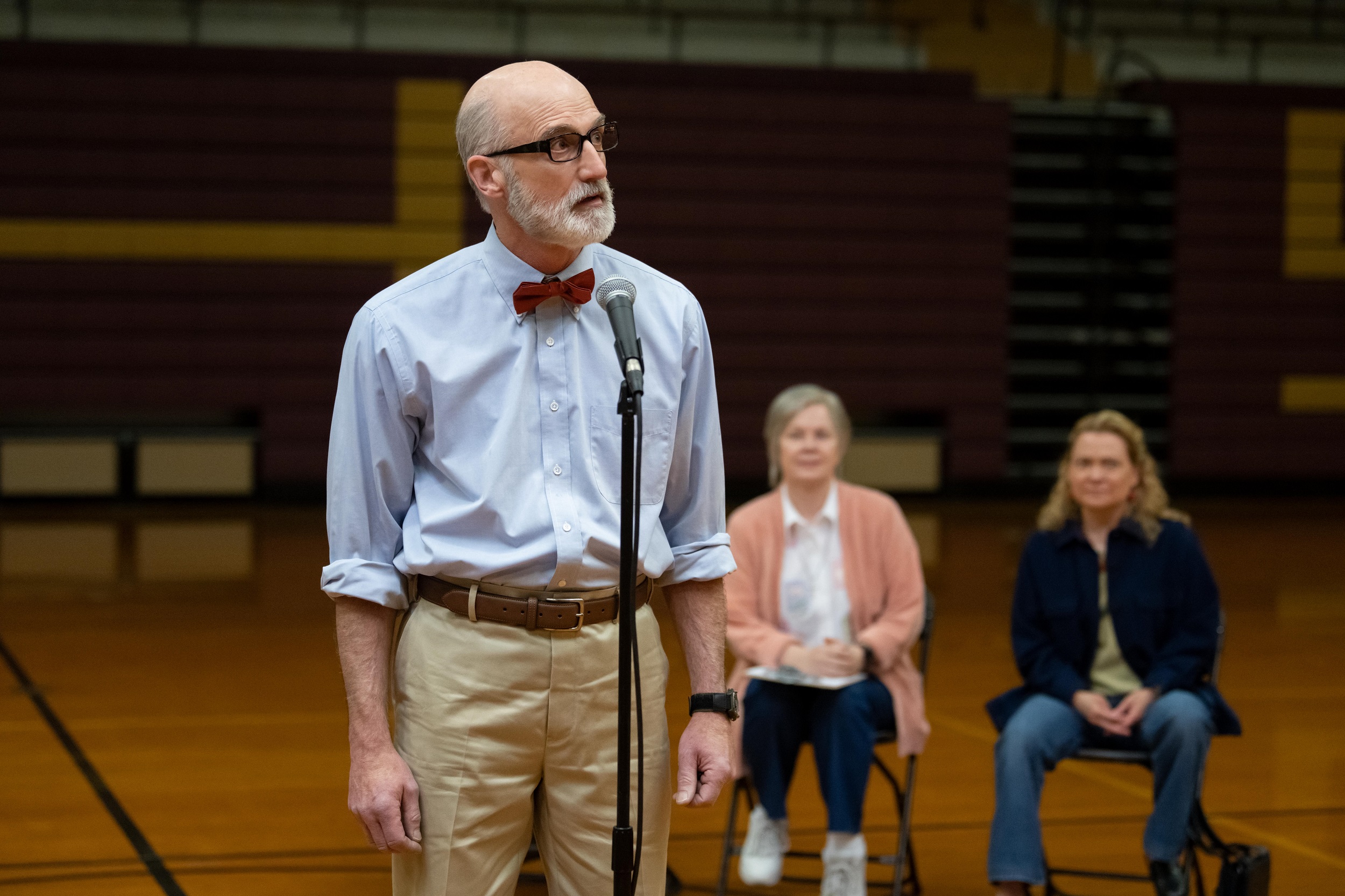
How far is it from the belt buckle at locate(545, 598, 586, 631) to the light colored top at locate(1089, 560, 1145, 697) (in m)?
1.96

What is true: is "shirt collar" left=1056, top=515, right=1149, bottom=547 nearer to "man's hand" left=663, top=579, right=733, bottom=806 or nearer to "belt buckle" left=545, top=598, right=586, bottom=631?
"man's hand" left=663, top=579, right=733, bottom=806

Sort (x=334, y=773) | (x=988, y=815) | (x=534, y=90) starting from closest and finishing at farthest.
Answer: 1. (x=534, y=90)
2. (x=988, y=815)
3. (x=334, y=773)

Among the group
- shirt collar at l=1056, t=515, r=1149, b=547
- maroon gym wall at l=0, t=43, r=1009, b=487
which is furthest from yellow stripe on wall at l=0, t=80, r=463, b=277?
shirt collar at l=1056, t=515, r=1149, b=547

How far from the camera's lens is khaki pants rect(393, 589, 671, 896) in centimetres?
190

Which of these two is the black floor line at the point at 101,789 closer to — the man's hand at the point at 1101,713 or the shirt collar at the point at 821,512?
the shirt collar at the point at 821,512

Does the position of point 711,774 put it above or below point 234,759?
above

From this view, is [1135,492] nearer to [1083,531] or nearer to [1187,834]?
[1083,531]

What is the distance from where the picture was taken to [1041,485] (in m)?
12.0

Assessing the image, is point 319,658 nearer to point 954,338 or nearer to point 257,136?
point 257,136

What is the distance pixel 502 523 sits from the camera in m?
1.88

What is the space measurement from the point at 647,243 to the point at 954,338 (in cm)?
241

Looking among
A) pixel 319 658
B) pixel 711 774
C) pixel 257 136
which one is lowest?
pixel 319 658

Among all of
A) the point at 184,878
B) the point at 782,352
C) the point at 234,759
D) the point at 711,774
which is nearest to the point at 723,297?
the point at 782,352

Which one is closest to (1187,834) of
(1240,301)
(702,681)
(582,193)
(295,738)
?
(702,681)
